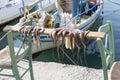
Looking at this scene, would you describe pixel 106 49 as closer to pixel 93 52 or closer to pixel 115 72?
pixel 115 72

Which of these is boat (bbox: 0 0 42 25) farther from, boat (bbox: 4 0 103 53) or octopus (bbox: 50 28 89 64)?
octopus (bbox: 50 28 89 64)

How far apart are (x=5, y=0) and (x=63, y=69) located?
746 centimetres

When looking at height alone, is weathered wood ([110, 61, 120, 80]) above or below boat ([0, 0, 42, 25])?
above

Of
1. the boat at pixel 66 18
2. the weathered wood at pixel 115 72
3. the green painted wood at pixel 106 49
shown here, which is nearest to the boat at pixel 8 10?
the boat at pixel 66 18

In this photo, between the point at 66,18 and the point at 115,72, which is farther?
the point at 66,18

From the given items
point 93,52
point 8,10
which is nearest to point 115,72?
point 93,52

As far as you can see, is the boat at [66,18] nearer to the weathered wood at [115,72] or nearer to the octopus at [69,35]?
the octopus at [69,35]

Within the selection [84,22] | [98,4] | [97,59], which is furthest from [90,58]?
[98,4]

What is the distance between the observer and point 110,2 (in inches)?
→ 512

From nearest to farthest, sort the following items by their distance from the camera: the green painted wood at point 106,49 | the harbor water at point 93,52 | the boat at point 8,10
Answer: the green painted wood at point 106,49 → the harbor water at point 93,52 → the boat at point 8,10

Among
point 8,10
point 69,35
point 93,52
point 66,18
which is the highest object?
point 69,35

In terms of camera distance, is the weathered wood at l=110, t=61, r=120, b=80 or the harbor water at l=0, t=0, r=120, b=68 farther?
the harbor water at l=0, t=0, r=120, b=68

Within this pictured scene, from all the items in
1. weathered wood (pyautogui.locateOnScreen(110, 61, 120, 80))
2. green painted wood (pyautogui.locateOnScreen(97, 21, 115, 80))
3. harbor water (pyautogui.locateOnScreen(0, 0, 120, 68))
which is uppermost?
green painted wood (pyautogui.locateOnScreen(97, 21, 115, 80))

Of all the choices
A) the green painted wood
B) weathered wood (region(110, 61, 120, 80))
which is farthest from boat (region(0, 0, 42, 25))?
weathered wood (region(110, 61, 120, 80))
